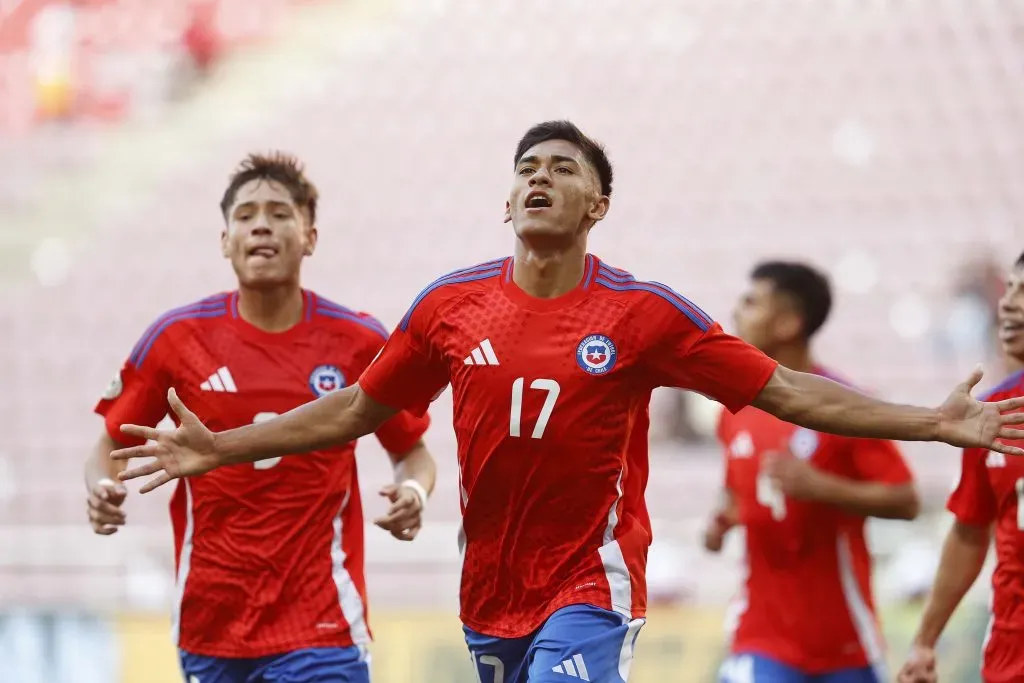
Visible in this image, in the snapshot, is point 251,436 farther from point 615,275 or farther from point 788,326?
point 788,326

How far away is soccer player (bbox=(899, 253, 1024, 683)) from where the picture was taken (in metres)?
4.97

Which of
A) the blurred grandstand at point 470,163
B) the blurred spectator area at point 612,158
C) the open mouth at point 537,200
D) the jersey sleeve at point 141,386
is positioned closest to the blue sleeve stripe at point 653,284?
the open mouth at point 537,200

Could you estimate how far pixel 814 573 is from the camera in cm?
655

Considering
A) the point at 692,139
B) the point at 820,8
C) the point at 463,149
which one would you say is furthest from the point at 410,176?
the point at 820,8

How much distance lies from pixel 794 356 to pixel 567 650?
3.14m

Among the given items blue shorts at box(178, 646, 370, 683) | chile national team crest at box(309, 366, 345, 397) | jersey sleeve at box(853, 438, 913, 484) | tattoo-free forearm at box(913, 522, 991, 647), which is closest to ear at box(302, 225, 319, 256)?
chile national team crest at box(309, 366, 345, 397)

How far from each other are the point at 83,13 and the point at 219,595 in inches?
807

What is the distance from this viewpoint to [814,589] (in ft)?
21.4

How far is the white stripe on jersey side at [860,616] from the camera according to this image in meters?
Answer: 6.52

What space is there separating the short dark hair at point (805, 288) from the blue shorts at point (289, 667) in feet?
9.55

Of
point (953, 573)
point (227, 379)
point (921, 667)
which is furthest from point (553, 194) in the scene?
point (921, 667)

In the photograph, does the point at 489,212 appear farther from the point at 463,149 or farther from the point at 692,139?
the point at 692,139

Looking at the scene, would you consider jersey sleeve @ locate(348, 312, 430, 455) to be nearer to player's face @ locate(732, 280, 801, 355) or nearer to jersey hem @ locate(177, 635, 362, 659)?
jersey hem @ locate(177, 635, 362, 659)

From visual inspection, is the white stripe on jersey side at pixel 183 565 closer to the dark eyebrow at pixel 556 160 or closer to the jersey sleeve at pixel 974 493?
the dark eyebrow at pixel 556 160
